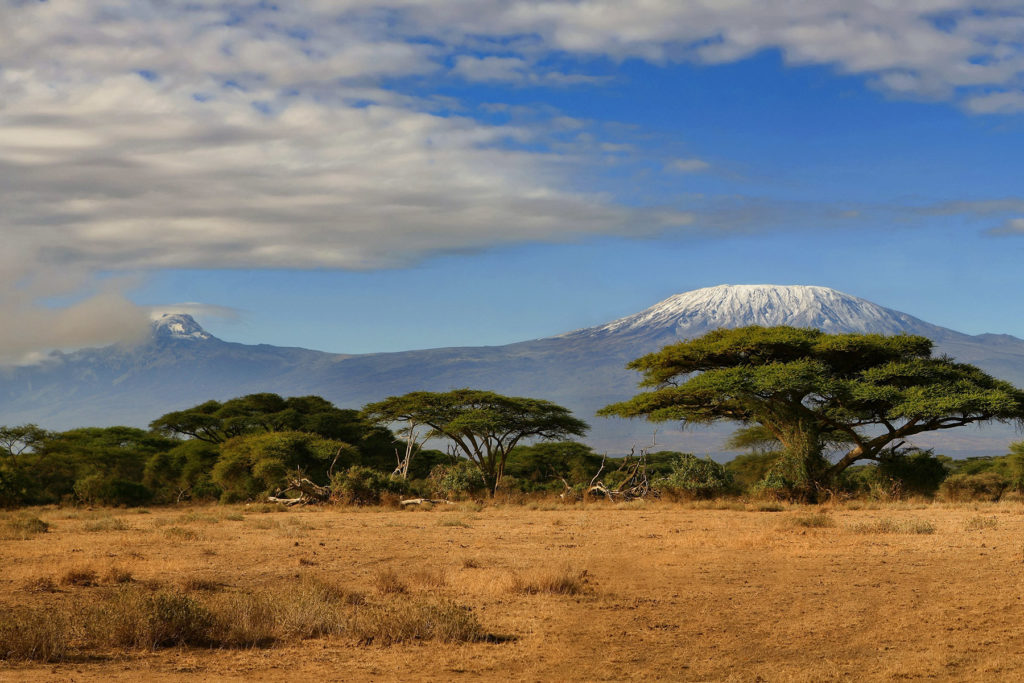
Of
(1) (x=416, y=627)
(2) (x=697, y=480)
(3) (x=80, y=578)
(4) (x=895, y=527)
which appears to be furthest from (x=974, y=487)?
(3) (x=80, y=578)

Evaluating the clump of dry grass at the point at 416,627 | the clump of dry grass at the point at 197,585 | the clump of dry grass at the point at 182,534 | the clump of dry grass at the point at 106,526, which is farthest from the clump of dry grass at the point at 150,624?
the clump of dry grass at the point at 106,526

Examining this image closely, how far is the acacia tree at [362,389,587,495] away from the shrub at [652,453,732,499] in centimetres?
1081

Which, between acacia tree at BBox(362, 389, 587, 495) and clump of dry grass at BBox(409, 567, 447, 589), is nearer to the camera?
clump of dry grass at BBox(409, 567, 447, 589)

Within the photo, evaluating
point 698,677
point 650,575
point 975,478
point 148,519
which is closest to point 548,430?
point 975,478

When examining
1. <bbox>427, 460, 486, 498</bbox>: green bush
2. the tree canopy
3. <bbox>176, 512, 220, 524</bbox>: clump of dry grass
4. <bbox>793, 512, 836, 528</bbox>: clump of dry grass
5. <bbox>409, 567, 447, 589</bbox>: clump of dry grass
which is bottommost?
<bbox>176, 512, 220, 524</bbox>: clump of dry grass

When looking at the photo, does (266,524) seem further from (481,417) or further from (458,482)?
(481,417)

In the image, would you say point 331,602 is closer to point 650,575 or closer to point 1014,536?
point 650,575

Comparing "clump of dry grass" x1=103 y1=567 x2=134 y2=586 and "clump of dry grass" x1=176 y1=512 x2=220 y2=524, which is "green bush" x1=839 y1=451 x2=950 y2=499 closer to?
"clump of dry grass" x1=176 y1=512 x2=220 y2=524

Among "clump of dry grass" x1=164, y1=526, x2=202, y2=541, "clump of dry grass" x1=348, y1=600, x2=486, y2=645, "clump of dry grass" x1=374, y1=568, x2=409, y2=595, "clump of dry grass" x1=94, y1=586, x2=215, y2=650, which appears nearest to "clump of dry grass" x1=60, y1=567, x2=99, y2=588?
"clump of dry grass" x1=94, y1=586, x2=215, y2=650

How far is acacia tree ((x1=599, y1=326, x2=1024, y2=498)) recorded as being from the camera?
113ft

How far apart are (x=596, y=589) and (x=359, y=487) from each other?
21.7 meters

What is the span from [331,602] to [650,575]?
5.64 metres

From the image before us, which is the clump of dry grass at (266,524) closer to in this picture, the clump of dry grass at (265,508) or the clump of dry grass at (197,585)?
the clump of dry grass at (265,508)

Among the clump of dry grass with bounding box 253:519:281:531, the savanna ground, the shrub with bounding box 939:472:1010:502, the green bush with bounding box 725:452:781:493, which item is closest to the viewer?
the savanna ground
